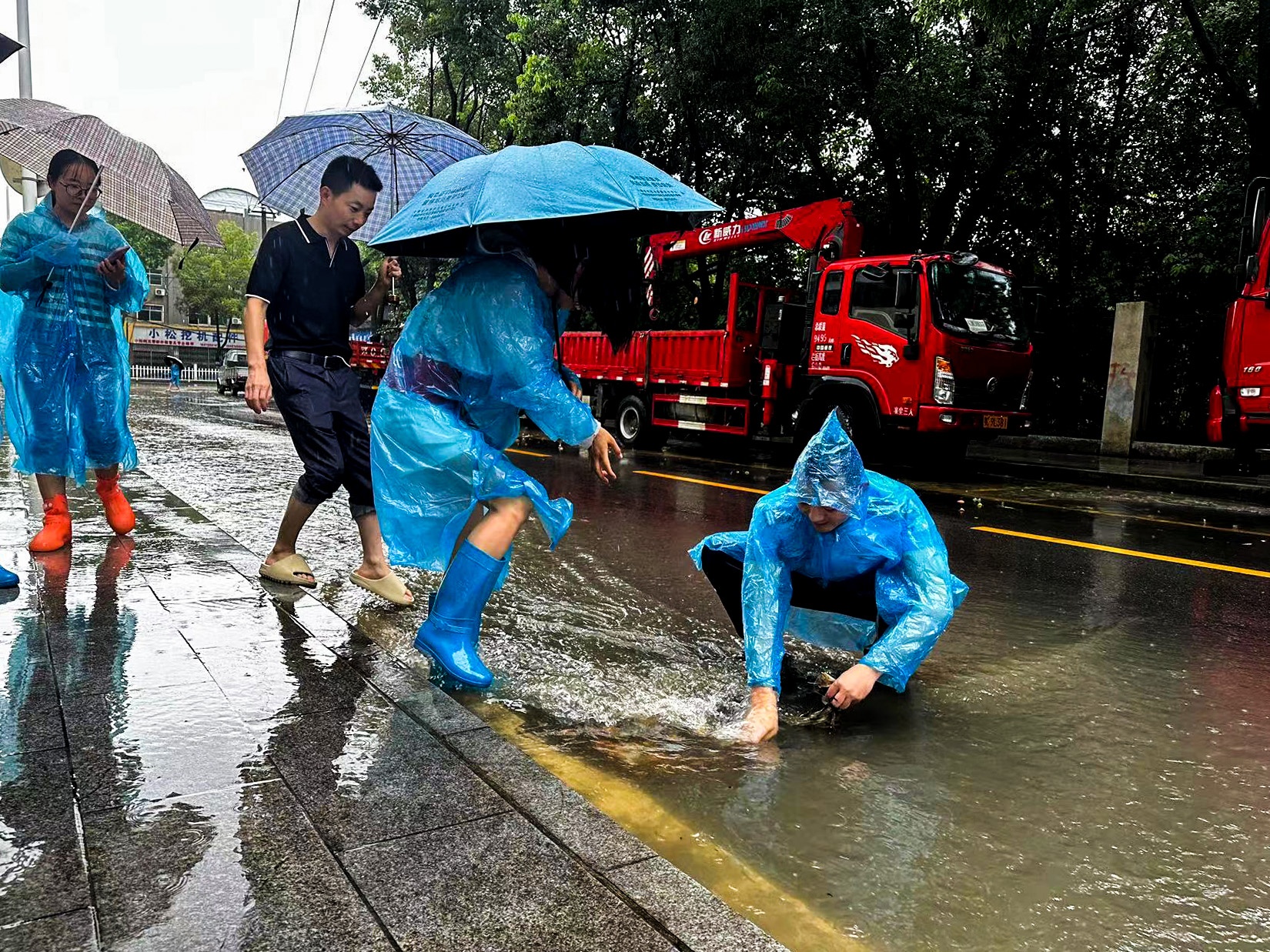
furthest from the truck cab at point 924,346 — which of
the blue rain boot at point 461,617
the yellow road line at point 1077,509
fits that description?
the blue rain boot at point 461,617

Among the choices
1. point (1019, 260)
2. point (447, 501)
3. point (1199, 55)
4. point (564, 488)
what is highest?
point (1199, 55)

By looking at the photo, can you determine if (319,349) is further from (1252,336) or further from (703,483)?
(1252,336)

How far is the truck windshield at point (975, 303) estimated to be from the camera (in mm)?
11336

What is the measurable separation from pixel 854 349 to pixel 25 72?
8.61m

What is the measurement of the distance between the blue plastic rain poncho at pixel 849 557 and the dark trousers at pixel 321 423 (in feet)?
5.91

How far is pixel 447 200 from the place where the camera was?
3.19 meters

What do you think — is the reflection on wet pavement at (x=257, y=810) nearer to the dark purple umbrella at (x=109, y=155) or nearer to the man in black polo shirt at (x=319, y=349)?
the man in black polo shirt at (x=319, y=349)

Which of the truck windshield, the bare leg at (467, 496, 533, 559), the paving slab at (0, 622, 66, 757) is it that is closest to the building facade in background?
the truck windshield

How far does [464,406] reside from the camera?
3.47 metres

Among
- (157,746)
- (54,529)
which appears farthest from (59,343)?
(157,746)

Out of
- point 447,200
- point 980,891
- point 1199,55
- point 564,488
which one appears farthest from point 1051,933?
point 1199,55

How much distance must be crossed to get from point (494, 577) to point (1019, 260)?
57.6 ft

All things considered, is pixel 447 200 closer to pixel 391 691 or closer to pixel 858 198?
pixel 391 691

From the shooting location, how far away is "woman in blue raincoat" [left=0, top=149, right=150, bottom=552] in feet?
15.3
